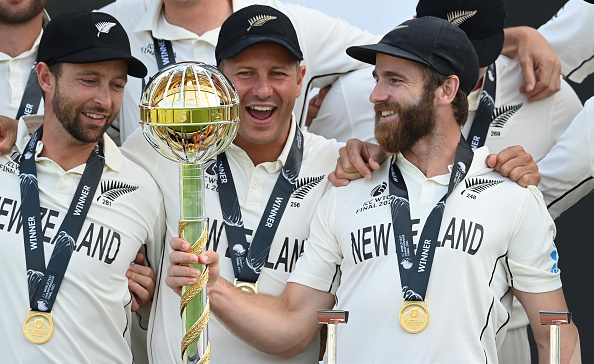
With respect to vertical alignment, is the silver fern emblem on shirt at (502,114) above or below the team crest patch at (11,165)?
above

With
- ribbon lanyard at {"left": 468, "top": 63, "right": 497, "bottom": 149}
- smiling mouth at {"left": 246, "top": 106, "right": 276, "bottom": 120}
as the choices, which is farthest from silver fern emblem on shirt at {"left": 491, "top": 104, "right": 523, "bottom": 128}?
smiling mouth at {"left": 246, "top": 106, "right": 276, "bottom": 120}

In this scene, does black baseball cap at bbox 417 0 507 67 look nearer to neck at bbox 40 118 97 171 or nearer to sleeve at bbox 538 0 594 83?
sleeve at bbox 538 0 594 83

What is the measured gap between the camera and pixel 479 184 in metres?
2.85

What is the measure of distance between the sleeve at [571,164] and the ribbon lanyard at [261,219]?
2.86 feet

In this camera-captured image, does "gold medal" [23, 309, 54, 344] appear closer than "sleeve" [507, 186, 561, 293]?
No

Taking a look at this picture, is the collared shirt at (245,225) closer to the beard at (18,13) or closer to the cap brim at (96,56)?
the cap brim at (96,56)

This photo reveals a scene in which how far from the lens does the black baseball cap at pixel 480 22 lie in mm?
3330

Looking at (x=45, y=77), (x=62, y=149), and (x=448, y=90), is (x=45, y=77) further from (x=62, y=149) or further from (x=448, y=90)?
(x=448, y=90)

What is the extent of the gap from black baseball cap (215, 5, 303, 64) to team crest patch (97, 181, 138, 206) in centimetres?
50

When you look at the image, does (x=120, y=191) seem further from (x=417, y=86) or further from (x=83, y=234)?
(x=417, y=86)

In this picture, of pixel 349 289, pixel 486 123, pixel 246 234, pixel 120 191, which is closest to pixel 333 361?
pixel 349 289

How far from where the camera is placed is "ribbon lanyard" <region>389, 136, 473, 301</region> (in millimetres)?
2715

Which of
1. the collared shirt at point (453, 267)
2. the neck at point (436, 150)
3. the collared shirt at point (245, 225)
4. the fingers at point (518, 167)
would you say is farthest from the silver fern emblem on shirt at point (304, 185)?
the fingers at point (518, 167)

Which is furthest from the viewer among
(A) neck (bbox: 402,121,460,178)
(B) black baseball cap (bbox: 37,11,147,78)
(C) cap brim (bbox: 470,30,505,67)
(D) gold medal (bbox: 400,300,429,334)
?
(C) cap brim (bbox: 470,30,505,67)
